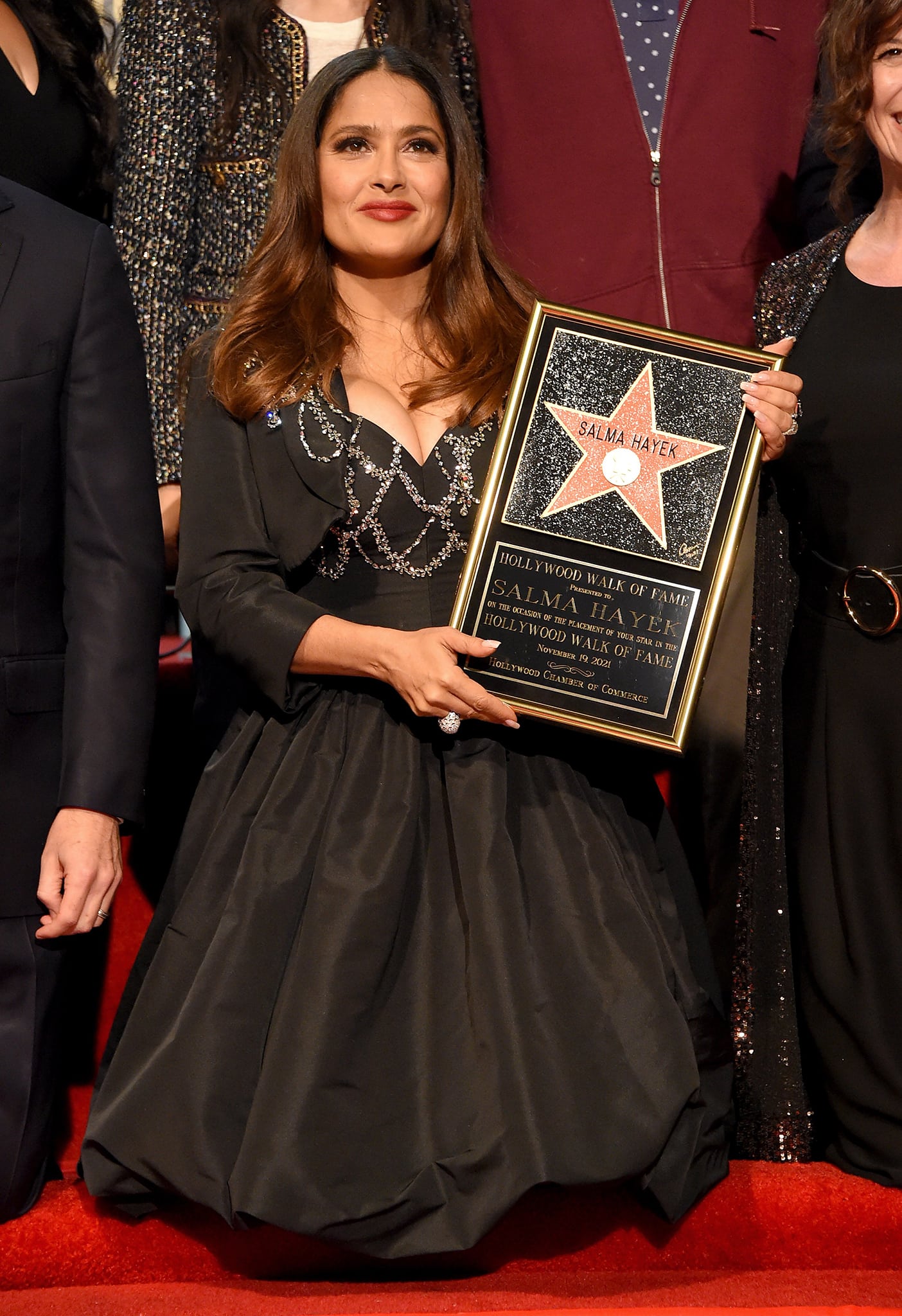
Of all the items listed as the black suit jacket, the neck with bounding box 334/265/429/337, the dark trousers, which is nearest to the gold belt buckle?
the neck with bounding box 334/265/429/337

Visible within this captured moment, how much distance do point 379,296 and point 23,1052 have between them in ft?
3.87

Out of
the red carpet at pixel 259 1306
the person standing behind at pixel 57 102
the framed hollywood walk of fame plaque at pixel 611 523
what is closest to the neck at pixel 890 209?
the framed hollywood walk of fame plaque at pixel 611 523

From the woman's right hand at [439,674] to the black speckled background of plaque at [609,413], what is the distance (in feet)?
0.65

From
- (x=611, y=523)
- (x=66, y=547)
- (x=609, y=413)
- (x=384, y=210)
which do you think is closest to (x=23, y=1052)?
(x=66, y=547)

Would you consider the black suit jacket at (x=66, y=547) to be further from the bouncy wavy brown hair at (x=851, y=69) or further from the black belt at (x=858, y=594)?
the bouncy wavy brown hair at (x=851, y=69)

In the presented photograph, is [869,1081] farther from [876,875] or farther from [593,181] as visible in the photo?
[593,181]

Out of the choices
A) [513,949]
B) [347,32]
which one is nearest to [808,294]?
[347,32]

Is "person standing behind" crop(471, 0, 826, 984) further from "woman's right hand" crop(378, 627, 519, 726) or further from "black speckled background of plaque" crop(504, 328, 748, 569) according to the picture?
"woman's right hand" crop(378, 627, 519, 726)

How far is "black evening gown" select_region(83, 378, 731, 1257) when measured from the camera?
1.78 metres

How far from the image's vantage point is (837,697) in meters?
2.23

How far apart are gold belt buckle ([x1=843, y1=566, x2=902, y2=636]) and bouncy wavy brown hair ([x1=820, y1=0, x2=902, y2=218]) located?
2.09 feet

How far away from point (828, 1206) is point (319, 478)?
4.03ft

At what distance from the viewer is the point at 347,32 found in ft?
8.67

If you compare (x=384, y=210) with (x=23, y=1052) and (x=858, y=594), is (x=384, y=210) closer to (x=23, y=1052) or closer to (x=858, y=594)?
(x=858, y=594)
